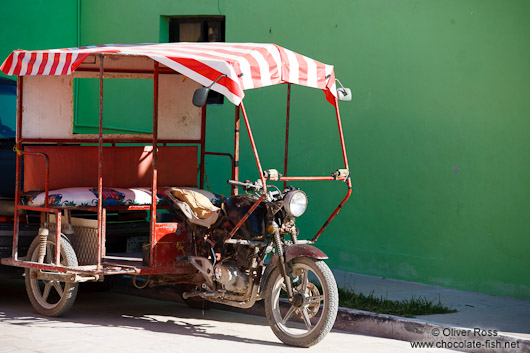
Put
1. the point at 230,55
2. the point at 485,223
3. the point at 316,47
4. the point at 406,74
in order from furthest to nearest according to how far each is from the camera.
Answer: the point at 316,47
the point at 406,74
the point at 485,223
the point at 230,55

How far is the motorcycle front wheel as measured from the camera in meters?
6.59

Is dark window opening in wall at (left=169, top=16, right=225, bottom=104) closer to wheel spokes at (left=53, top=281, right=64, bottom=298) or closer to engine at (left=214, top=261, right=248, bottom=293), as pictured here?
wheel spokes at (left=53, top=281, right=64, bottom=298)

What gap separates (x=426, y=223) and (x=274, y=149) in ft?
7.21

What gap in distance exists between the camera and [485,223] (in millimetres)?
8633

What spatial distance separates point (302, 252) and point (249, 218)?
0.55 meters

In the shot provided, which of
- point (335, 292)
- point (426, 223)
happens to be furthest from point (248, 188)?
point (426, 223)

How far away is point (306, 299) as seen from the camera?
6801mm

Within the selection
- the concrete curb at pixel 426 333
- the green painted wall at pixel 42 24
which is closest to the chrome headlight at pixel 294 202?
the concrete curb at pixel 426 333

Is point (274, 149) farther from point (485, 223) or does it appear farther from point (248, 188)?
point (248, 188)

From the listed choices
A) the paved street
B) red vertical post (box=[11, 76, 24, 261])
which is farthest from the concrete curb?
red vertical post (box=[11, 76, 24, 261])

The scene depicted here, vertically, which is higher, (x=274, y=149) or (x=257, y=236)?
(x=274, y=149)

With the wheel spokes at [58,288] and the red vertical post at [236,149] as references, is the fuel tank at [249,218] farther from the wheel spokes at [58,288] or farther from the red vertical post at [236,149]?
the wheel spokes at [58,288]

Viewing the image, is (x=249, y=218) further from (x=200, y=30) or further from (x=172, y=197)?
(x=200, y=30)

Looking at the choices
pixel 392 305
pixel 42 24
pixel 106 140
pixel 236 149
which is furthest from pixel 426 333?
pixel 42 24
